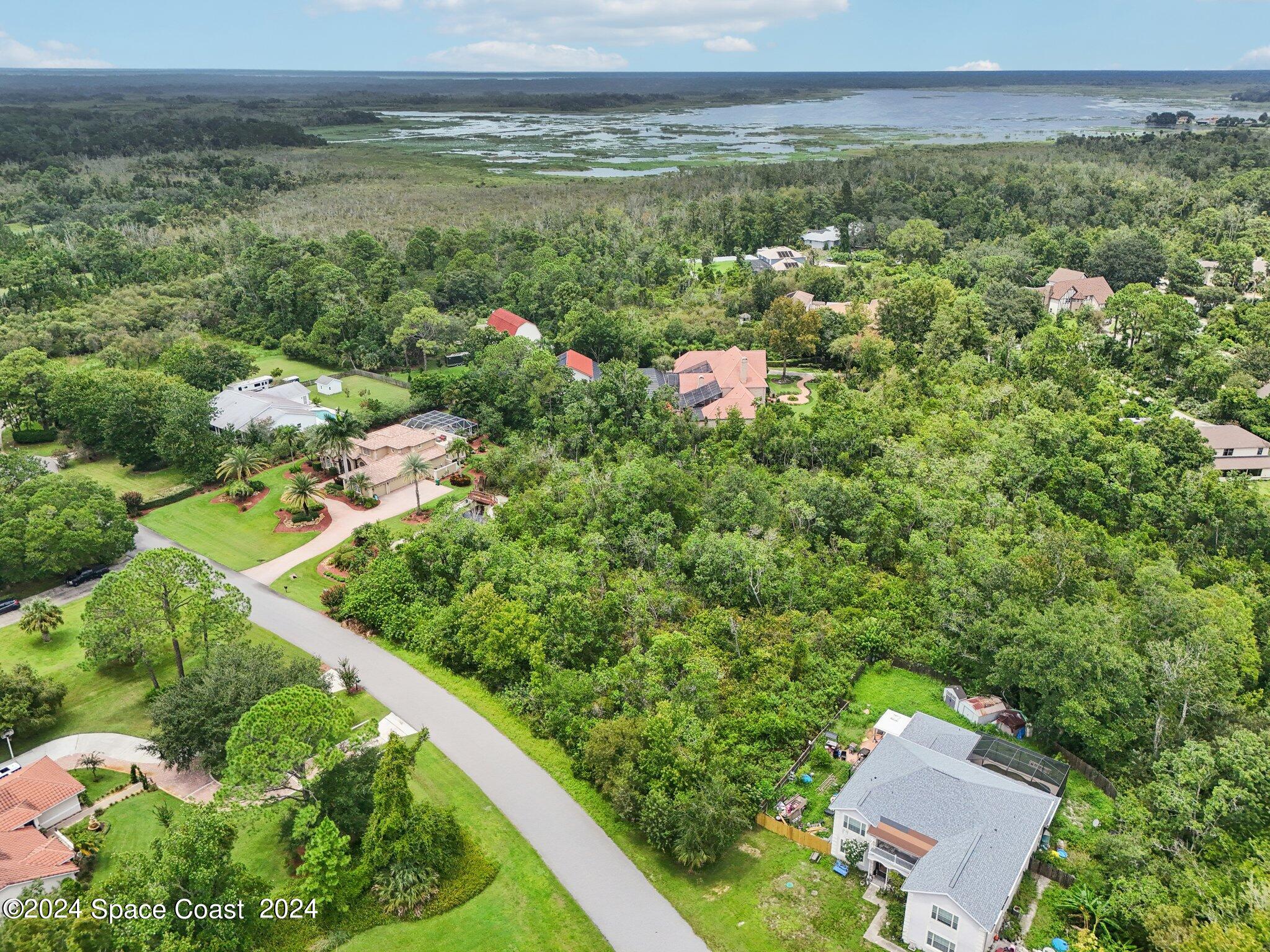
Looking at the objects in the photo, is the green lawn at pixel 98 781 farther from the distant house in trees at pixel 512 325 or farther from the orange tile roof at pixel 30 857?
the distant house in trees at pixel 512 325

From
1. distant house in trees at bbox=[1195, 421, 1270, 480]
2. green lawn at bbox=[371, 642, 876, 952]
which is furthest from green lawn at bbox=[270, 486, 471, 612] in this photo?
distant house in trees at bbox=[1195, 421, 1270, 480]

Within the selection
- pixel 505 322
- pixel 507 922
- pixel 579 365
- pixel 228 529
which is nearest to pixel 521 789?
pixel 507 922

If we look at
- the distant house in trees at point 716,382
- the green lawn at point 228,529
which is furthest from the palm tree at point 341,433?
the distant house in trees at point 716,382

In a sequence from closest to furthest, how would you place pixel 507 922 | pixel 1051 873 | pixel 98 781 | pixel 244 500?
1. pixel 507 922
2. pixel 1051 873
3. pixel 98 781
4. pixel 244 500

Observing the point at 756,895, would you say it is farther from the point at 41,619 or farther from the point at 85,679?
the point at 41,619

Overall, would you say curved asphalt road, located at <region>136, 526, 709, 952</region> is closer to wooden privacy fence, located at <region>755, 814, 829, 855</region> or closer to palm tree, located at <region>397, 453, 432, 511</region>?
wooden privacy fence, located at <region>755, 814, 829, 855</region>

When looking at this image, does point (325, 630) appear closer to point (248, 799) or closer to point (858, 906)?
point (248, 799)
